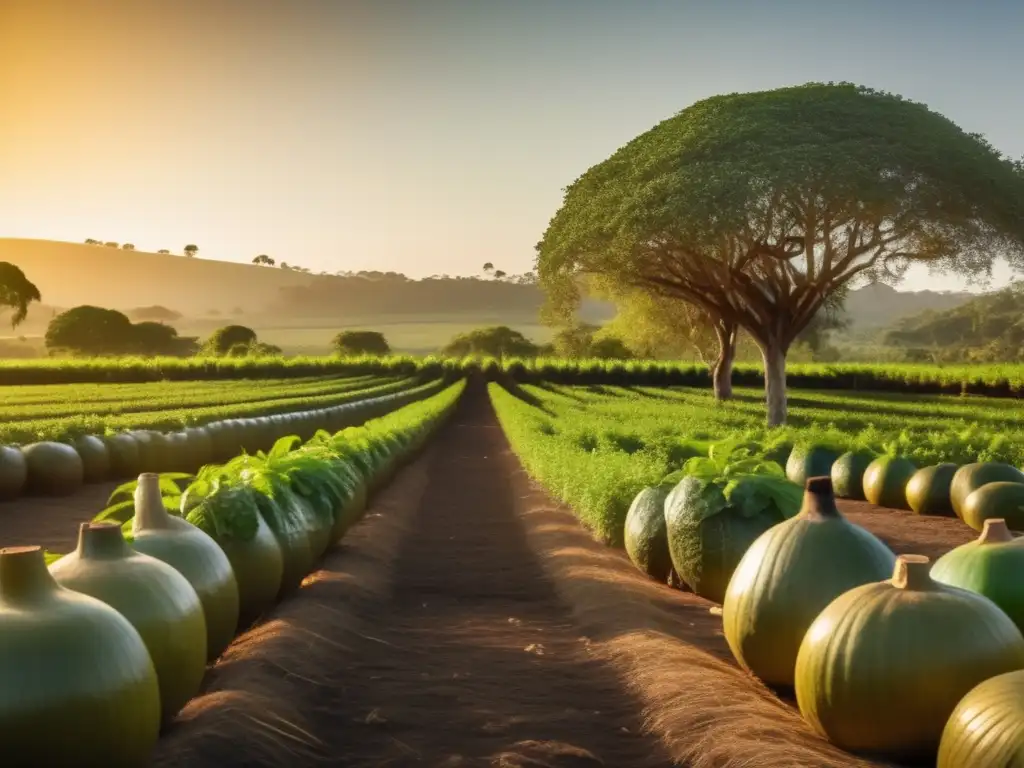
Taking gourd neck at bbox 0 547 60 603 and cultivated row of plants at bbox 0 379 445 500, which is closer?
gourd neck at bbox 0 547 60 603

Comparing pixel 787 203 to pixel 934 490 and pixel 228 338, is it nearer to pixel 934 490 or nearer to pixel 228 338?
pixel 934 490

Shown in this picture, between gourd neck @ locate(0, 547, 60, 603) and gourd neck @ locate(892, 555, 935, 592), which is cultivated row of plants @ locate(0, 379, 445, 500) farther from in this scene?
gourd neck @ locate(892, 555, 935, 592)

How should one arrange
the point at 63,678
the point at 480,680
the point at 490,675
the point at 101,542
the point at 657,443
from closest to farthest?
A: the point at 63,678 → the point at 101,542 → the point at 480,680 → the point at 490,675 → the point at 657,443

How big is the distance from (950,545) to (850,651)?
337 inches

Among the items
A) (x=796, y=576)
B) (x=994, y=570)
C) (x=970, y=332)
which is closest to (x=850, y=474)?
(x=796, y=576)

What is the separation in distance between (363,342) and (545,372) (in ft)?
201

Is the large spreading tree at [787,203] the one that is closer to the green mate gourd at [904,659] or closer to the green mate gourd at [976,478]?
the green mate gourd at [976,478]

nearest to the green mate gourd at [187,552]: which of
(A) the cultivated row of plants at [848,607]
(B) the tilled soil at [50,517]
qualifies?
(A) the cultivated row of plants at [848,607]

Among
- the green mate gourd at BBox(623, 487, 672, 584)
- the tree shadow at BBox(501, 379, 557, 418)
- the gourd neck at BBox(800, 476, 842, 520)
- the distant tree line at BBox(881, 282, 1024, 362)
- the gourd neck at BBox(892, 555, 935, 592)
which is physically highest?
the distant tree line at BBox(881, 282, 1024, 362)

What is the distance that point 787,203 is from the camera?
32656 millimetres

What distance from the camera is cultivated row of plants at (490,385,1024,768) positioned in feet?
18.1

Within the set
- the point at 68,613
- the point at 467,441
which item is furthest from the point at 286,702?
the point at 467,441

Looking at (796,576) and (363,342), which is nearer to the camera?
(796,576)

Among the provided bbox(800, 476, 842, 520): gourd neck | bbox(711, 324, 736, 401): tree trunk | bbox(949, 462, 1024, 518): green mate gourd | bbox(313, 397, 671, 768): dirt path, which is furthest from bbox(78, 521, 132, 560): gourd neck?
bbox(711, 324, 736, 401): tree trunk
